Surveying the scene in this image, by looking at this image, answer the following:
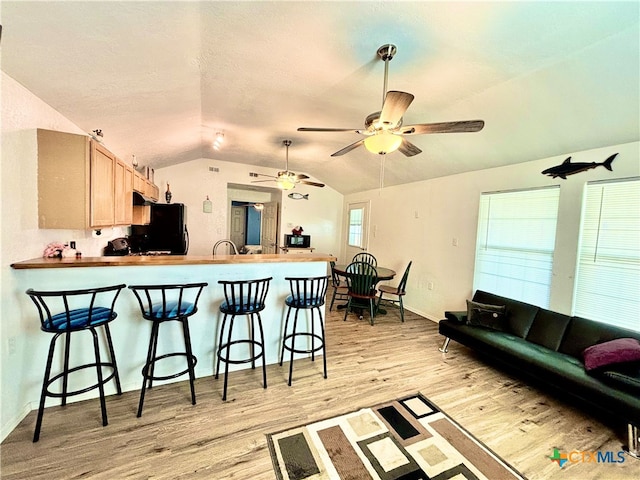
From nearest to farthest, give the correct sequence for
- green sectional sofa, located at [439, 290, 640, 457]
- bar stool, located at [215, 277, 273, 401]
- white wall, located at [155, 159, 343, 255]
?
1. green sectional sofa, located at [439, 290, 640, 457]
2. bar stool, located at [215, 277, 273, 401]
3. white wall, located at [155, 159, 343, 255]

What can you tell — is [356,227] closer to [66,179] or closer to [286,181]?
[286,181]

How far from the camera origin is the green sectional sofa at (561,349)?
188cm

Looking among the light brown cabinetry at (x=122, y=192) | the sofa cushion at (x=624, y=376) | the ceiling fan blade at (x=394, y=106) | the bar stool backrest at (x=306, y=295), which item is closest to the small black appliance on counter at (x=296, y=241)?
the light brown cabinetry at (x=122, y=192)

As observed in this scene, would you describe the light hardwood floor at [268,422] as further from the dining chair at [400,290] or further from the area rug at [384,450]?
the dining chair at [400,290]

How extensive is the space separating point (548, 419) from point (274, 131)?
4.25 m

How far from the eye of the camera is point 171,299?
229cm

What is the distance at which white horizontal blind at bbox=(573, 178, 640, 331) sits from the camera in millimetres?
2363

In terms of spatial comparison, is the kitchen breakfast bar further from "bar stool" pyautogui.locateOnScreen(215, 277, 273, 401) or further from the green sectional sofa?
the green sectional sofa

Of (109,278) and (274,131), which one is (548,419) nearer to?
(109,278)

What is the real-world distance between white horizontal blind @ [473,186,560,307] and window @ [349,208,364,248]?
2912mm

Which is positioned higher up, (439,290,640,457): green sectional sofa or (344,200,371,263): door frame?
(344,200,371,263): door frame

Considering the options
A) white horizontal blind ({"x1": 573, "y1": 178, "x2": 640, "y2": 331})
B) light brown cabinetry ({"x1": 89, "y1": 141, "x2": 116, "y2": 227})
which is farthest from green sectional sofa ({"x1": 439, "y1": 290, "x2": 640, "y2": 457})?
light brown cabinetry ({"x1": 89, "y1": 141, "x2": 116, "y2": 227})

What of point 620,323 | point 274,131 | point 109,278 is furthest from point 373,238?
point 109,278

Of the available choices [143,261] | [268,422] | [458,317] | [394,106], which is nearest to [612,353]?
[458,317]
